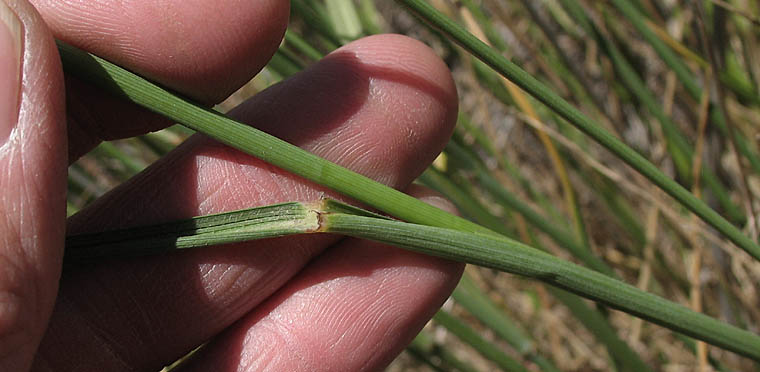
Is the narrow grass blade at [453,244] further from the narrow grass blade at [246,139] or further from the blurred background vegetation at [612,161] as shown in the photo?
the blurred background vegetation at [612,161]

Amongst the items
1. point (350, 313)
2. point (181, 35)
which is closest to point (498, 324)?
point (350, 313)

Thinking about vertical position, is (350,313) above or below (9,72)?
below

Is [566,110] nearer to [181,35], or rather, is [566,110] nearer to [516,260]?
[516,260]

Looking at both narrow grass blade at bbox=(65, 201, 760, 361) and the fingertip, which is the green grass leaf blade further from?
the fingertip

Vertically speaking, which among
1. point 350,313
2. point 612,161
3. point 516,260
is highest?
point 516,260

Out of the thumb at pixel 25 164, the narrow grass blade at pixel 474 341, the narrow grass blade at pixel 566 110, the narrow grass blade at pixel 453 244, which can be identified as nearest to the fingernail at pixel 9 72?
the thumb at pixel 25 164

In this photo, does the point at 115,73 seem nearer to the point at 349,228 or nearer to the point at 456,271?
the point at 349,228
